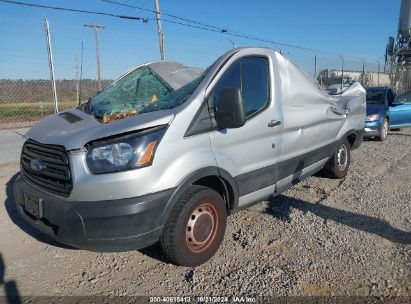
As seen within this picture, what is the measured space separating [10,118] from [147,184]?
14.0 metres

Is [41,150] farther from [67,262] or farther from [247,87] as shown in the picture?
[247,87]

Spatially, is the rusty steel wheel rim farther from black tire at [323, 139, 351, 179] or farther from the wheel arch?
black tire at [323, 139, 351, 179]

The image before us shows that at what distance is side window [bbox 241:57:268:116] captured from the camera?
155 inches

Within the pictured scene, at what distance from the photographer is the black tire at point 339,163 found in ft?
19.6

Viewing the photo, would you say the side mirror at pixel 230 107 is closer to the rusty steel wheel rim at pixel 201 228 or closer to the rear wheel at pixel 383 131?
the rusty steel wheel rim at pixel 201 228

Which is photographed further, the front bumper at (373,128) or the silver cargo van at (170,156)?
the front bumper at (373,128)

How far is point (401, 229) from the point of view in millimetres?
4223

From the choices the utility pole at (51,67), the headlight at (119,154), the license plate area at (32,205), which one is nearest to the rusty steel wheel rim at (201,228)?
the headlight at (119,154)

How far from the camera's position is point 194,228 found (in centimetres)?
342

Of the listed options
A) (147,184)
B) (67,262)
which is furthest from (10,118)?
(147,184)

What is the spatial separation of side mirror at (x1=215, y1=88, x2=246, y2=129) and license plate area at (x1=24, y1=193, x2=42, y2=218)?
1722 millimetres

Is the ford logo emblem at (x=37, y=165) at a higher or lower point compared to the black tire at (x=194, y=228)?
higher

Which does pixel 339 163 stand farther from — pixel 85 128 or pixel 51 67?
pixel 51 67

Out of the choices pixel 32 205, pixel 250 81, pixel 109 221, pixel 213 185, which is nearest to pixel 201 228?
pixel 213 185
